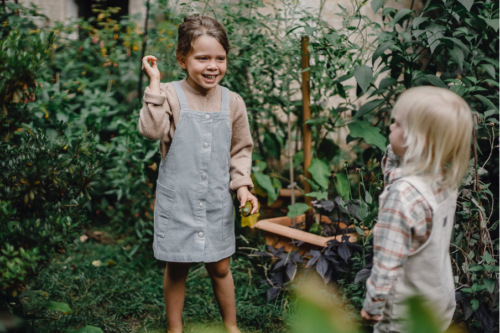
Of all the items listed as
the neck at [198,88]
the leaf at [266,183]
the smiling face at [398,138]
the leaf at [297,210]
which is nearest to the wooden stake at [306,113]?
the leaf at [297,210]

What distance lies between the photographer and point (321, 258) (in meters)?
2.51

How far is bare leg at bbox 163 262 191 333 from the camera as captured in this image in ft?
7.45

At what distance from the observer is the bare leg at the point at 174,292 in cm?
227

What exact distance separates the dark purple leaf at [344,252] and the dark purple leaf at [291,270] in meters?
0.36

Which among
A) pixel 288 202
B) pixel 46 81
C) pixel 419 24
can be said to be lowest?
pixel 288 202

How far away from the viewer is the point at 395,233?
1421 millimetres

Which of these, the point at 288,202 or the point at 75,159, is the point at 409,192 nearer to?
the point at 75,159

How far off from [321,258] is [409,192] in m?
1.18

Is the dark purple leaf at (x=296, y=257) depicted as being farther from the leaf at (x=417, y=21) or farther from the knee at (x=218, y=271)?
the leaf at (x=417, y=21)

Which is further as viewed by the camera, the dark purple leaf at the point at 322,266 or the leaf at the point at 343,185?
the leaf at the point at 343,185

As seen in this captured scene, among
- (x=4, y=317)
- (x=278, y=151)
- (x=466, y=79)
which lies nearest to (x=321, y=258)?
(x=278, y=151)

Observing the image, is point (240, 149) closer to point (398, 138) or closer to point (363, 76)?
point (363, 76)

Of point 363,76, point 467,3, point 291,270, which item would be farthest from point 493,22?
point 291,270

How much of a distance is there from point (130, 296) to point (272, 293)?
0.93 metres
